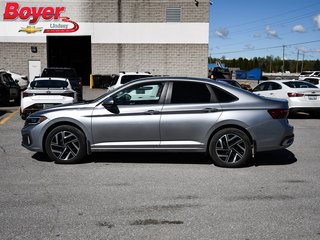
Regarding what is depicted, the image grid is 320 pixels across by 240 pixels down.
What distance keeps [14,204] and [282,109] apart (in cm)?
458

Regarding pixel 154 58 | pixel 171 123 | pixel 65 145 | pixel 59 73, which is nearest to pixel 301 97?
pixel 171 123

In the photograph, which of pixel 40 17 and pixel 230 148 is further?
pixel 40 17

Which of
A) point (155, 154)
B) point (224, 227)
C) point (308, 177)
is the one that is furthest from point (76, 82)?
point (224, 227)

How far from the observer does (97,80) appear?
104 feet

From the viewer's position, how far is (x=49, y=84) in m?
13.1

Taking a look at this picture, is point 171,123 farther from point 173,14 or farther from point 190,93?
point 173,14

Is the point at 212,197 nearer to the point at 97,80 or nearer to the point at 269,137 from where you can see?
the point at 269,137

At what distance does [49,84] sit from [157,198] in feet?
29.3

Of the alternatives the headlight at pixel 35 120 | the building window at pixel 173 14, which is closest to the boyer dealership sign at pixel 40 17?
the building window at pixel 173 14

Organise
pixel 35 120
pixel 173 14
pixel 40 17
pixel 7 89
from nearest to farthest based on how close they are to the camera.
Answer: pixel 35 120 < pixel 7 89 < pixel 173 14 < pixel 40 17

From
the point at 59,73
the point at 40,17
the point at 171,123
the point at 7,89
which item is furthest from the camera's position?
the point at 40,17

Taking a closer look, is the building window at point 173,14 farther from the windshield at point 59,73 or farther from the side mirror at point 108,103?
the side mirror at point 108,103

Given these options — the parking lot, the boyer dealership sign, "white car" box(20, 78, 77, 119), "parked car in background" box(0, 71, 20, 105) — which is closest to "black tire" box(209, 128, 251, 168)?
the parking lot

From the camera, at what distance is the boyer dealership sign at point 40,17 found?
31.1 m
